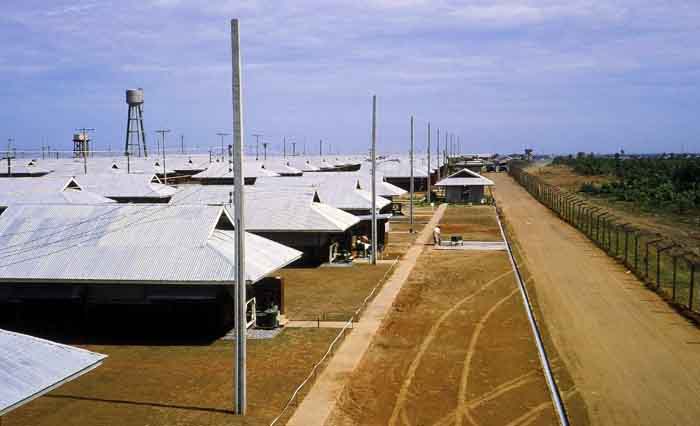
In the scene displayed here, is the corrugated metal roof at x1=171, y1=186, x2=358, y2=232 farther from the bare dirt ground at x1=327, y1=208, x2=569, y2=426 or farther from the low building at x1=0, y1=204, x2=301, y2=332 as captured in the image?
the low building at x1=0, y1=204, x2=301, y2=332

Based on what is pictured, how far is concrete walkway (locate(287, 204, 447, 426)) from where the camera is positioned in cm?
1792

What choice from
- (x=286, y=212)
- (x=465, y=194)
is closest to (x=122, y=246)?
(x=286, y=212)

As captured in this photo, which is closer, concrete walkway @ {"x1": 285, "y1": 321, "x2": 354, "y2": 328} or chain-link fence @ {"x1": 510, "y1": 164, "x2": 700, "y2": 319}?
concrete walkway @ {"x1": 285, "y1": 321, "x2": 354, "y2": 328}

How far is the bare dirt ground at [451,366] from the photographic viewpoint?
17766mm

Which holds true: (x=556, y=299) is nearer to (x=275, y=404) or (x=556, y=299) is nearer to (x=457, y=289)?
(x=457, y=289)

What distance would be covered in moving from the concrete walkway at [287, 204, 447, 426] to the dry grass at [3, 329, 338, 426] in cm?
62

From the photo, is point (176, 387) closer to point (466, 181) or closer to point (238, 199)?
point (238, 199)

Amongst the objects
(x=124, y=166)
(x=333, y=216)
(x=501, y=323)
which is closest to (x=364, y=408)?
(x=501, y=323)

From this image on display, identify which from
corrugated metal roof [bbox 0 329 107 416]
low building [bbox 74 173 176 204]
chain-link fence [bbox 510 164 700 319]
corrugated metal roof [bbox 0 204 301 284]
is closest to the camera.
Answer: corrugated metal roof [bbox 0 329 107 416]

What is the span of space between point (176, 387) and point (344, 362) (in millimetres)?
5002

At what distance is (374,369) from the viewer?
21484 mm

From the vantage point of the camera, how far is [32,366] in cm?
1280

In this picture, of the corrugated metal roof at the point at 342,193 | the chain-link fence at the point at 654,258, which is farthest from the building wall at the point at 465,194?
the corrugated metal roof at the point at 342,193

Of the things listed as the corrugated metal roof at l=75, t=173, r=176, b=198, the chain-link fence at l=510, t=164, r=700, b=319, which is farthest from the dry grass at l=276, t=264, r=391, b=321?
the corrugated metal roof at l=75, t=173, r=176, b=198
